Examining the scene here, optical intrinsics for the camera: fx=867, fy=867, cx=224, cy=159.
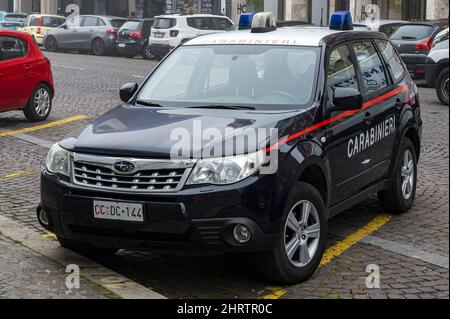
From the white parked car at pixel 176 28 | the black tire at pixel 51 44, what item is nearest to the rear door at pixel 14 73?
the white parked car at pixel 176 28

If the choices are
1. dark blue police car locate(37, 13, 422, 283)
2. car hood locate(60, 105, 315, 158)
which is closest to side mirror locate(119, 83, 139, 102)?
dark blue police car locate(37, 13, 422, 283)

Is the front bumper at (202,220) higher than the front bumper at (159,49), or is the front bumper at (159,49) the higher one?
the front bumper at (202,220)

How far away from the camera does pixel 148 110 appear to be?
21.0 ft

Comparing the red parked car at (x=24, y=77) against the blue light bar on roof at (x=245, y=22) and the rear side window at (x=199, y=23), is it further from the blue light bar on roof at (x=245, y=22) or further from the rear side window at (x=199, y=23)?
the rear side window at (x=199, y=23)

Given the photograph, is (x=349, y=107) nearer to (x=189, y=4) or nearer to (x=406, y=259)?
(x=406, y=259)

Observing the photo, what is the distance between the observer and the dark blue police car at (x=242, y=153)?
532 cm

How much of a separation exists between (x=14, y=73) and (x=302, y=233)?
8655 mm

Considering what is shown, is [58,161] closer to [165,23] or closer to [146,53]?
[165,23]

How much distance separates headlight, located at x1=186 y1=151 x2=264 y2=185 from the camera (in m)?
5.32

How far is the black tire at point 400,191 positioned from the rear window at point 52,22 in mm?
32384

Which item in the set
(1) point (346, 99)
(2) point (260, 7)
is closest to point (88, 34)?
(2) point (260, 7)

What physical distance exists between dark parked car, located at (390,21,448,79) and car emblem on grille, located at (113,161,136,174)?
16106mm

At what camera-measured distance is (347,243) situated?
6.79m

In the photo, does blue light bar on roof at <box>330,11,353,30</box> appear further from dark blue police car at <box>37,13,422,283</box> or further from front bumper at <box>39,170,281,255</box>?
front bumper at <box>39,170,281,255</box>
